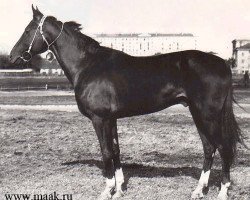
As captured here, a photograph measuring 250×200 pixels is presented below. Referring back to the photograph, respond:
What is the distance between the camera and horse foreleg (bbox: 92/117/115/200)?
6.59 meters

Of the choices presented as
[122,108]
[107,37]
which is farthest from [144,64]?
[107,37]

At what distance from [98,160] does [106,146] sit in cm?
323

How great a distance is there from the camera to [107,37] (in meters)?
185

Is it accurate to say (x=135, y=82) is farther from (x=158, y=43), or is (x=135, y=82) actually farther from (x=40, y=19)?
(x=158, y=43)

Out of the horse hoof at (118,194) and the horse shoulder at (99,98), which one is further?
the horse hoof at (118,194)

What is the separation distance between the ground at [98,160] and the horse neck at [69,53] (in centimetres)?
206

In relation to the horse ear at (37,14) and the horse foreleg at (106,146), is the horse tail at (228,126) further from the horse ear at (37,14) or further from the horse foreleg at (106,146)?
the horse ear at (37,14)

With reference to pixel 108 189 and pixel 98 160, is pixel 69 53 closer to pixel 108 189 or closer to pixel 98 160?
pixel 108 189

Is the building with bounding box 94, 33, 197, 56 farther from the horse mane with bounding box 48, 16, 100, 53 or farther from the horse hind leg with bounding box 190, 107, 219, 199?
the horse hind leg with bounding box 190, 107, 219, 199

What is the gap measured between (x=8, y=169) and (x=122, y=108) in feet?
11.8

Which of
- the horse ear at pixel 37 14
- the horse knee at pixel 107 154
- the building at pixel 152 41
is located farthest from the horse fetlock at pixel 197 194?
the building at pixel 152 41

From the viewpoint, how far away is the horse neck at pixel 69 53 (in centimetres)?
696

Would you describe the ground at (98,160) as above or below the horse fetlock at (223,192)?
below

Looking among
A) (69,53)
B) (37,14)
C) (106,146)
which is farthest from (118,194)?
(37,14)
